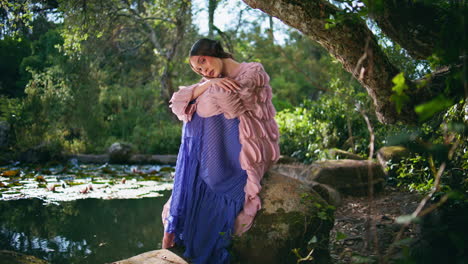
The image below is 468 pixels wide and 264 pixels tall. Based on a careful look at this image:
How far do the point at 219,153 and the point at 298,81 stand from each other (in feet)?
53.3

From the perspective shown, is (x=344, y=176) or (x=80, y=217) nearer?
(x=80, y=217)

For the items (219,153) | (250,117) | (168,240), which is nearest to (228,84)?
(250,117)

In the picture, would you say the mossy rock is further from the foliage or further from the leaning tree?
the foliage

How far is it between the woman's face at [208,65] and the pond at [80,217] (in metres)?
1.58

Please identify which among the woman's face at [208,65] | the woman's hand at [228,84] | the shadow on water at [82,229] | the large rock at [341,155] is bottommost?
the shadow on water at [82,229]

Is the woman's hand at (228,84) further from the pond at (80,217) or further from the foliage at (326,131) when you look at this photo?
the foliage at (326,131)

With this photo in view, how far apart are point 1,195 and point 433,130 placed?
4.80 metres

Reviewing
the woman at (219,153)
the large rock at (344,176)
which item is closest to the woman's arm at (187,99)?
the woman at (219,153)

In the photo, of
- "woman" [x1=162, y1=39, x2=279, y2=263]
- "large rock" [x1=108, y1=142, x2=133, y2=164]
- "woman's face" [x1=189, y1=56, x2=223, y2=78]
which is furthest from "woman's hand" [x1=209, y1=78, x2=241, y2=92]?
"large rock" [x1=108, y1=142, x2=133, y2=164]

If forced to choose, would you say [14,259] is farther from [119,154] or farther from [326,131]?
[119,154]

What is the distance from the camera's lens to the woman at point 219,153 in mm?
2748

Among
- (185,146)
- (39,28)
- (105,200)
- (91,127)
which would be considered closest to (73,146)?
(91,127)

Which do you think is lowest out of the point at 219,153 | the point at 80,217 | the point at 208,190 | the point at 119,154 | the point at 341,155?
the point at 80,217

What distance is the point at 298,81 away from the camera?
60.9 ft
